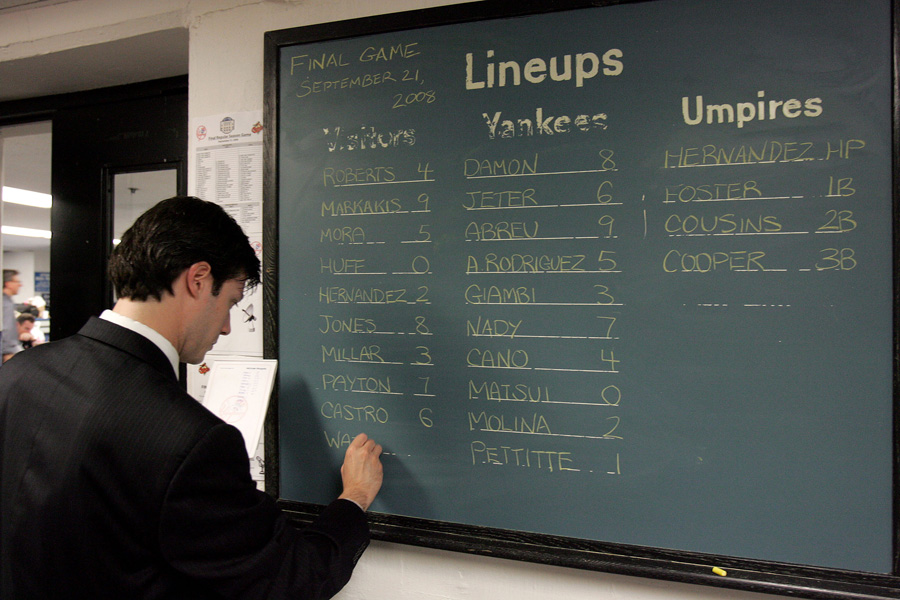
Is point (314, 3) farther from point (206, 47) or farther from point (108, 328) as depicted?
point (108, 328)

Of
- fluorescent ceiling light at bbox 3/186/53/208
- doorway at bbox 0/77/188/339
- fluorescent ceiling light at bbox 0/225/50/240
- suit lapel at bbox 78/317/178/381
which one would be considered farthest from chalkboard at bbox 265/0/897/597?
fluorescent ceiling light at bbox 0/225/50/240

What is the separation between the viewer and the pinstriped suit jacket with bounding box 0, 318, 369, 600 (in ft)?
2.85

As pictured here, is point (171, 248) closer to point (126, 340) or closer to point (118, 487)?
point (126, 340)

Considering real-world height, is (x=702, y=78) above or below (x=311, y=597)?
above

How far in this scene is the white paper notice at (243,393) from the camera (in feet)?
4.79

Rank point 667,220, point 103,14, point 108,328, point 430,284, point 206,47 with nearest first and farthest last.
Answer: point 108,328 < point 667,220 < point 430,284 < point 206,47 < point 103,14

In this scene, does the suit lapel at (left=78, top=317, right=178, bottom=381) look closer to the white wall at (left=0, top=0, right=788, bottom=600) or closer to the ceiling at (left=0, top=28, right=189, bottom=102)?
the white wall at (left=0, top=0, right=788, bottom=600)

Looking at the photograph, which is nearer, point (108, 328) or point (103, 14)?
point (108, 328)

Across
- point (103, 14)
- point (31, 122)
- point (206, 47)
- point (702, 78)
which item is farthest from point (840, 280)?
point (31, 122)

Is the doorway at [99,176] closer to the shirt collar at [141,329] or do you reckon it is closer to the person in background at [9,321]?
the shirt collar at [141,329]

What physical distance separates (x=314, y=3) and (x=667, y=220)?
122 cm

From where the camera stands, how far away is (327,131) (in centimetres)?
150

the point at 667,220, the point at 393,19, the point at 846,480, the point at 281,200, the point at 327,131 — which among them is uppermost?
the point at 393,19

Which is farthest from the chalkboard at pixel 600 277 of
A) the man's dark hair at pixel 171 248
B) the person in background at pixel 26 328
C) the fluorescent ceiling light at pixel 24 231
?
the fluorescent ceiling light at pixel 24 231
